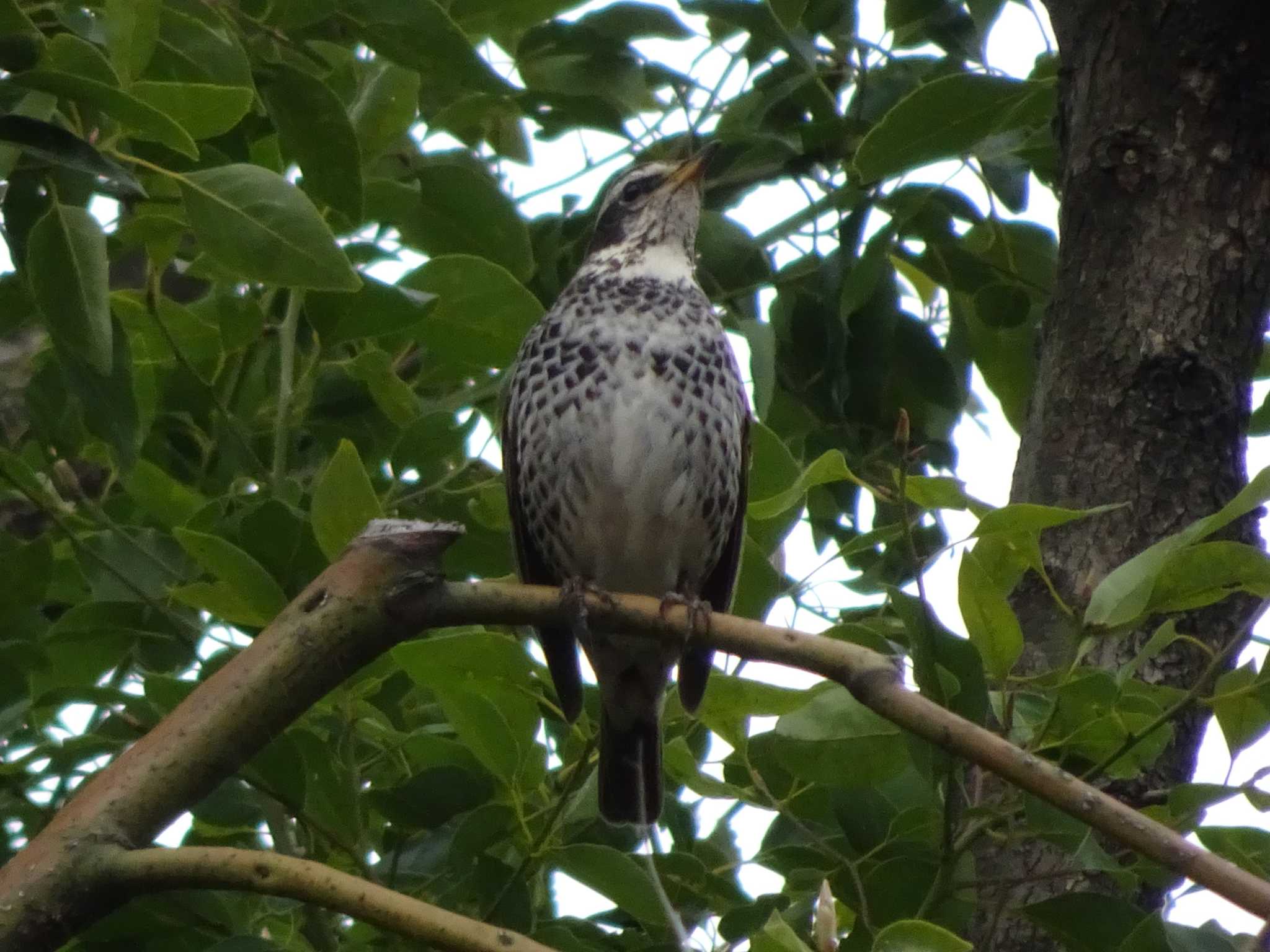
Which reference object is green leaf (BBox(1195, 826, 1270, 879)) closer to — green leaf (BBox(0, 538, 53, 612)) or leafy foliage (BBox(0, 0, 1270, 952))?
leafy foliage (BBox(0, 0, 1270, 952))

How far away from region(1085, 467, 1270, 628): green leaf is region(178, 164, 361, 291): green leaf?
107 cm

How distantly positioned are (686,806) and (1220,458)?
1188 mm

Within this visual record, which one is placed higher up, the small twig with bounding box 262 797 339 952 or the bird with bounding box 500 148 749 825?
the bird with bounding box 500 148 749 825

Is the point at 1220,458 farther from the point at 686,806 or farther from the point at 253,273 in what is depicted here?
the point at 253,273

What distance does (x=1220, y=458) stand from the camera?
318 centimetres

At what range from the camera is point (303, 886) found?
81.2 inches

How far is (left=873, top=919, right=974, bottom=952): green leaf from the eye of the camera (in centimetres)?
185

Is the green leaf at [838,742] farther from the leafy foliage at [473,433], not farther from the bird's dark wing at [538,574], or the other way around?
the bird's dark wing at [538,574]

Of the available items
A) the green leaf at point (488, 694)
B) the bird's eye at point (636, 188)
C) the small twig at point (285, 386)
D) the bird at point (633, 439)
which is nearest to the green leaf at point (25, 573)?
the small twig at point (285, 386)

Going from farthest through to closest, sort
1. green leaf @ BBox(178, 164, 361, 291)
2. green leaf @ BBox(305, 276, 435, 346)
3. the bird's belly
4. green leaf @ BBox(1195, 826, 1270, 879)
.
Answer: the bird's belly → green leaf @ BBox(305, 276, 435, 346) → green leaf @ BBox(178, 164, 361, 291) → green leaf @ BBox(1195, 826, 1270, 879)

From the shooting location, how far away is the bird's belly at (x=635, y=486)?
404cm

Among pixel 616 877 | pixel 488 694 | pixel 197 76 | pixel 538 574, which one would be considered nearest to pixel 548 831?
A: pixel 616 877

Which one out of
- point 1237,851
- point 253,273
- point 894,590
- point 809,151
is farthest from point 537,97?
point 1237,851

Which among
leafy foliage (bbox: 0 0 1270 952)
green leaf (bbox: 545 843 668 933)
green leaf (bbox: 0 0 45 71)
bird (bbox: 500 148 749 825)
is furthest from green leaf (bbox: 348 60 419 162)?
green leaf (bbox: 545 843 668 933)
